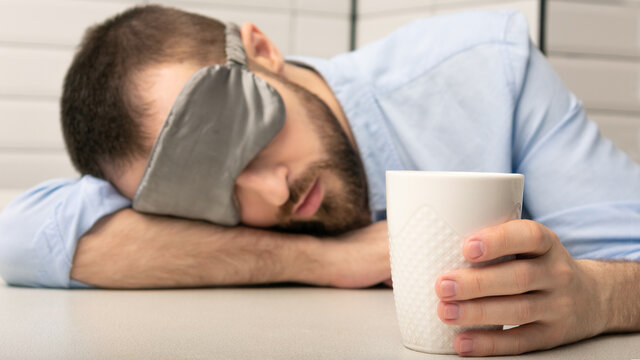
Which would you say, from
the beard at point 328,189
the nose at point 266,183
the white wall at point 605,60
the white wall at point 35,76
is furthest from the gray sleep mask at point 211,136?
the white wall at point 35,76

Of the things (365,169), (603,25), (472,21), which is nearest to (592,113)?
(603,25)

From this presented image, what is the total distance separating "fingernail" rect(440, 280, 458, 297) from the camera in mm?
544

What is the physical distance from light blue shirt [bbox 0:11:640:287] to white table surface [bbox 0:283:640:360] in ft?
0.49

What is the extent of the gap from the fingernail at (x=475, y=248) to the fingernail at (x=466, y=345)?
3.5 inches

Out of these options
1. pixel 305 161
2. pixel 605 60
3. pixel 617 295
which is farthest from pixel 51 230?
pixel 605 60

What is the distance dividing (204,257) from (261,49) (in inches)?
18.3

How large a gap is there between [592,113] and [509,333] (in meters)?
2.40

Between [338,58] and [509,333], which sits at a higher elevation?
[338,58]

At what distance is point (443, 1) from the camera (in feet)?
9.19

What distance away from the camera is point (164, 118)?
101cm

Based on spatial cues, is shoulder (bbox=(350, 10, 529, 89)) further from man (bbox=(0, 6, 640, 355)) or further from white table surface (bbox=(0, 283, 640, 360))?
A: white table surface (bbox=(0, 283, 640, 360))

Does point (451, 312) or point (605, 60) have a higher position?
point (451, 312)

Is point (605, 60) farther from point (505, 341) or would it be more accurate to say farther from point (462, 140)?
point (505, 341)

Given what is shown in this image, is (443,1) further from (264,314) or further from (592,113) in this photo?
(264,314)
